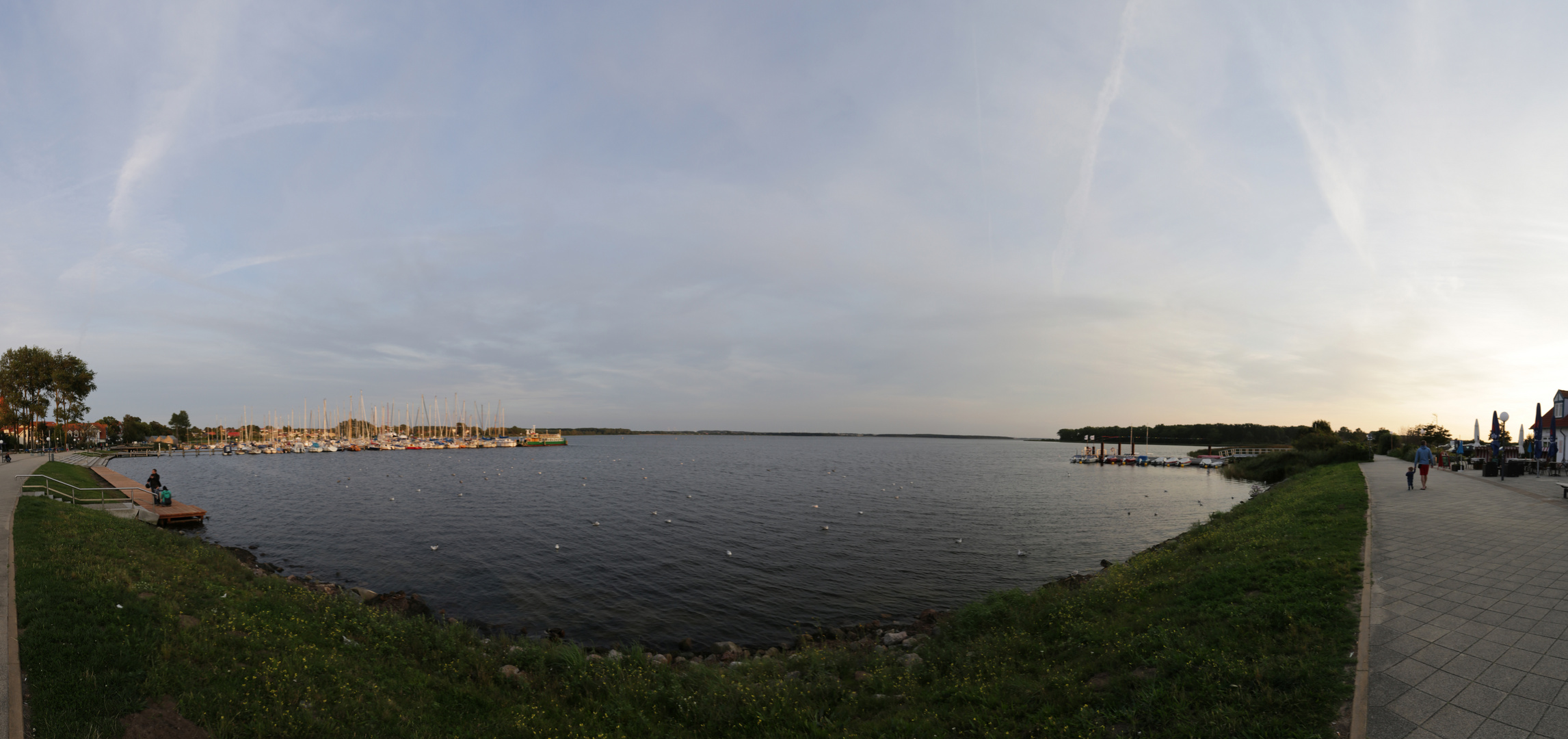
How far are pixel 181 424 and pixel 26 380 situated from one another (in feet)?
417

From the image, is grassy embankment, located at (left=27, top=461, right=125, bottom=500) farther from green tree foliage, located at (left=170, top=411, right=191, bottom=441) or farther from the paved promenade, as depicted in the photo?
green tree foliage, located at (left=170, top=411, right=191, bottom=441)

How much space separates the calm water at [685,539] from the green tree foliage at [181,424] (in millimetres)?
128711

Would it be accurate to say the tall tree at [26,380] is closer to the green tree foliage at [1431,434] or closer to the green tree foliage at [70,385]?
the green tree foliage at [70,385]

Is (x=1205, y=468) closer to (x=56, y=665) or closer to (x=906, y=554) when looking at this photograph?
(x=906, y=554)

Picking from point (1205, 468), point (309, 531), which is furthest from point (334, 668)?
point (1205, 468)

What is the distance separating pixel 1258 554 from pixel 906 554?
1493cm

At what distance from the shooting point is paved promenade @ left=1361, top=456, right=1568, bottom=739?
5.98 meters

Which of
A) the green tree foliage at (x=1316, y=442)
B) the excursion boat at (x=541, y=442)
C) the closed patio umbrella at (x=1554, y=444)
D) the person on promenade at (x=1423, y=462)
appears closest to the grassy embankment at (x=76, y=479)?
the person on promenade at (x=1423, y=462)

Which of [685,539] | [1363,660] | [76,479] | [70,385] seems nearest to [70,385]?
[70,385]

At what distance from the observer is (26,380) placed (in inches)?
2327

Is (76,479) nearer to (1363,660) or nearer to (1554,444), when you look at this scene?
(1363,660)

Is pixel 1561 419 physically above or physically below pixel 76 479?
above

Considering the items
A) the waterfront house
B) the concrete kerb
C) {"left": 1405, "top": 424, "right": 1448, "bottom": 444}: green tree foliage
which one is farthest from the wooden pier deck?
{"left": 1405, "top": 424, "right": 1448, "bottom": 444}: green tree foliage

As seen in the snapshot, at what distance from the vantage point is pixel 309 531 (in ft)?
103
